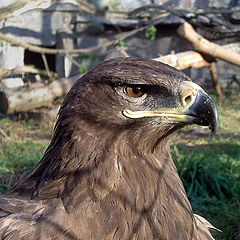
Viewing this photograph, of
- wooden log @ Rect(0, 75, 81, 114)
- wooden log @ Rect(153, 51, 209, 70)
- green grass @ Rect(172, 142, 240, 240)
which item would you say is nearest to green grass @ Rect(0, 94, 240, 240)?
green grass @ Rect(172, 142, 240, 240)

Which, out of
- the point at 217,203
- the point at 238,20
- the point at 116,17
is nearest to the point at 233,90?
the point at 238,20

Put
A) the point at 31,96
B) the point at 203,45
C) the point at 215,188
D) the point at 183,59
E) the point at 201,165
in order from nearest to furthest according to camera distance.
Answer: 1. the point at 215,188
2. the point at 201,165
3. the point at 31,96
4. the point at 203,45
5. the point at 183,59

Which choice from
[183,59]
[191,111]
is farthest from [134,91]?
[183,59]

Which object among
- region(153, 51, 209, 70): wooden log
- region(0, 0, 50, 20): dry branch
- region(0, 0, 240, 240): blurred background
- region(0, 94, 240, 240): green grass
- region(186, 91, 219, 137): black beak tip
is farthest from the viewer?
region(153, 51, 209, 70): wooden log

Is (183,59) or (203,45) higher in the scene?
(203,45)

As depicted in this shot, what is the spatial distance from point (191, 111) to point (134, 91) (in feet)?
0.95

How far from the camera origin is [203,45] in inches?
296

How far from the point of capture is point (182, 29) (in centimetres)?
730

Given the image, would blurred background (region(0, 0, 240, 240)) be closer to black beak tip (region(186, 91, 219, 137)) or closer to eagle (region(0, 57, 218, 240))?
eagle (region(0, 57, 218, 240))

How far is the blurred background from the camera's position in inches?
183

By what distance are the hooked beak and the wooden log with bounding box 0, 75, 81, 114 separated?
520cm

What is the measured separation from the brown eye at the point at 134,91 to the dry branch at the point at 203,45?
Answer: 5.33 m

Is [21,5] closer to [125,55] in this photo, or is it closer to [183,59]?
[125,55]

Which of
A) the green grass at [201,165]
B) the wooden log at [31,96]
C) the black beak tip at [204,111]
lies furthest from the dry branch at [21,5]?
the wooden log at [31,96]
